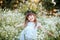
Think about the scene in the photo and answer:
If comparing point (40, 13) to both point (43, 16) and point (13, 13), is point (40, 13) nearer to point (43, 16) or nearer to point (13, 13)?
point (43, 16)

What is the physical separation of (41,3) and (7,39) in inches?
19.2

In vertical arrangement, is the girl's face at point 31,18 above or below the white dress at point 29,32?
above

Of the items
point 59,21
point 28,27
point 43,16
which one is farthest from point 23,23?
point 59,21

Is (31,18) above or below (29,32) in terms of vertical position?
above

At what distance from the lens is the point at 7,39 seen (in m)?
2.36

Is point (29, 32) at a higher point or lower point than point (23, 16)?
lower

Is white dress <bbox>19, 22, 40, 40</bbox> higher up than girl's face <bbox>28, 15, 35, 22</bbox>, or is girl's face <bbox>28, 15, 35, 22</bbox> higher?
girl's face <bbox>28, 15, 35, 22</bbox>

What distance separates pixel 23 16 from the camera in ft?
7.84

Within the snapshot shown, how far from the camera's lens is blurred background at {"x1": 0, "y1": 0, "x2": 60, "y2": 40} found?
2.38 m

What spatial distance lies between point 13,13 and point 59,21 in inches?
18.2

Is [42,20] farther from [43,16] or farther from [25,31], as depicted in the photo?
[25,31]

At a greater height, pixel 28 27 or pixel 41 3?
pixel 41 3

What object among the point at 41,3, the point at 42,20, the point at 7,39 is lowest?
the point at 7,39

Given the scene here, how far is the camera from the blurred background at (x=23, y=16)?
7.80 feet
